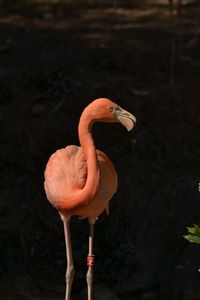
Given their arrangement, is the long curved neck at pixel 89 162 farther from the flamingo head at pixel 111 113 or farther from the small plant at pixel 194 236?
Answer: the small plant at pixel 194 236

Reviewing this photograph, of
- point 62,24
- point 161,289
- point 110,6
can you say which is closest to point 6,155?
point 161,289

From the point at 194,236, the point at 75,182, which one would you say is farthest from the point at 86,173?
the point at 194,236

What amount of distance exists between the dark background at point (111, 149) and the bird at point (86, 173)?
1188mm

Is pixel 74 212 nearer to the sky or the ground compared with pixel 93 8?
nearer to the sky

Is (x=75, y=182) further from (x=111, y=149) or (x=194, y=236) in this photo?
(x=111, y=149)

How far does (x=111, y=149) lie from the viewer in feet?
23.9

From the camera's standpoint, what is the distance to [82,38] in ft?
29.3

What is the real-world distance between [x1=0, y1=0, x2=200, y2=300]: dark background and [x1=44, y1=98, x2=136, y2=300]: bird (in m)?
1.19

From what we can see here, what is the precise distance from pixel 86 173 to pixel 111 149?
6.62 ft

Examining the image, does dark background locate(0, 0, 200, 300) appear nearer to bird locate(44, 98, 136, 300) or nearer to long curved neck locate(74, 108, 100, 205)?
bird locate(44, 98, 136, 300)

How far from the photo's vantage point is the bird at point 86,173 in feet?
16.6

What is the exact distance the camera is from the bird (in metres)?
5.05

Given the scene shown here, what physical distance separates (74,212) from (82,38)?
13.0 feet

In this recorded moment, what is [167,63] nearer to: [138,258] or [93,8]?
[93,8]
